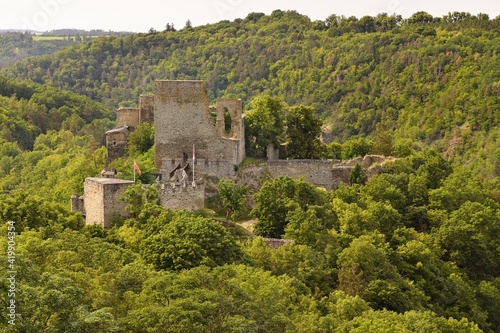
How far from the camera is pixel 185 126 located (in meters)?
50.5

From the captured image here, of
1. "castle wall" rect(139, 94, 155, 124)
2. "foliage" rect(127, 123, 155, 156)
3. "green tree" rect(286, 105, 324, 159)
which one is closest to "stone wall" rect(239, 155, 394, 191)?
"green tree" rect(286, 105, 324, 159)

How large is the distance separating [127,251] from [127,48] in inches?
5918

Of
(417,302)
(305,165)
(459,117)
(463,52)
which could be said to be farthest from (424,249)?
(463,52)

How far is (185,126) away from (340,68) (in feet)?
344

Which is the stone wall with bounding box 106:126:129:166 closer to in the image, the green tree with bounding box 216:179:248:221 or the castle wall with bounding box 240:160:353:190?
the castle wall with bounding box 240:160:353:190

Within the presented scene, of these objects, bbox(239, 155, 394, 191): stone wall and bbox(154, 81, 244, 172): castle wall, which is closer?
bbox(154, 81, 244, 172): castle wall

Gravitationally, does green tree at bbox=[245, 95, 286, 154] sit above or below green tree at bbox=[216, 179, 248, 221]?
above

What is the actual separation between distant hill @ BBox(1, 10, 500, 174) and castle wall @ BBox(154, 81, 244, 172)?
58.7 meters

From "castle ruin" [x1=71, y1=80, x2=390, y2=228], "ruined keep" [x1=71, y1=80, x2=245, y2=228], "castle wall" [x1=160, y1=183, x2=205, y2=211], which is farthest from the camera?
"ruined keep" [x1=71, y1=80, x2=245, y2=228]

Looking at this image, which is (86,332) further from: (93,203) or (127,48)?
(127,48)

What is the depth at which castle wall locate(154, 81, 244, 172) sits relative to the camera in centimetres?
5022

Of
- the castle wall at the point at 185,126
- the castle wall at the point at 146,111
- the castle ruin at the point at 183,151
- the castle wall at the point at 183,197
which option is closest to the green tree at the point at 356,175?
the castle ruin at the point at 183,151

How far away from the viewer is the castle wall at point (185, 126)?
50.2 meters

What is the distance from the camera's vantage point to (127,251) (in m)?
39.2
